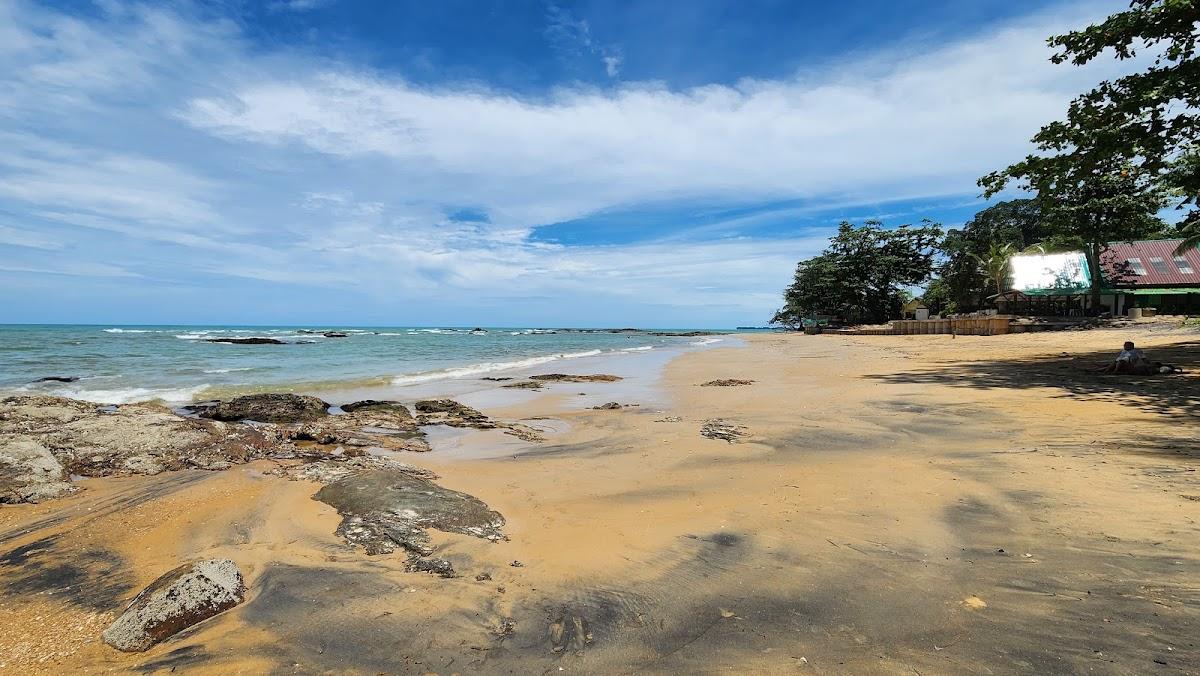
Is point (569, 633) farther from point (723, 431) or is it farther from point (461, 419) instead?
point (461, 419)

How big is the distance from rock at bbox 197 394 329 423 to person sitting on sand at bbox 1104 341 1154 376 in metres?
17.8

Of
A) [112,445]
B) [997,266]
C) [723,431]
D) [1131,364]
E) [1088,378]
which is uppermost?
[997,266]

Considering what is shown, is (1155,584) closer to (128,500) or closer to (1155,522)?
(1155,522)

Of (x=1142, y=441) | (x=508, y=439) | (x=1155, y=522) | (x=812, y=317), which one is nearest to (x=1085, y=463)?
(x=1142, y=441)

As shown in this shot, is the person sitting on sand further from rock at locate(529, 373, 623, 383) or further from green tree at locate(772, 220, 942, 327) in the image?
green tree at locate(772, 220, 942, 327)

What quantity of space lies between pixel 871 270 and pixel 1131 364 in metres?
47.8

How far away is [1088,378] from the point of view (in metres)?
11.7

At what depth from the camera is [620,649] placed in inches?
117

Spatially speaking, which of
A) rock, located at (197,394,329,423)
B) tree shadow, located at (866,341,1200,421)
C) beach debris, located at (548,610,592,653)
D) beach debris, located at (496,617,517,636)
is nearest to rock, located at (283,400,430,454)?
rock, located at (197,394,329,423)

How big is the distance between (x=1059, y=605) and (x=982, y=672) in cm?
94

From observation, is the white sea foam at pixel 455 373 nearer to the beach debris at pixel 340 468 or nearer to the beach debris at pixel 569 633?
the beach debris at pixel 340 468

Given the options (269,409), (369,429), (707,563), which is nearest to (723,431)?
(707,563)

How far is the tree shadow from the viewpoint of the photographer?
8734mm

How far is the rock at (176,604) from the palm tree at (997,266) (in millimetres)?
55857
